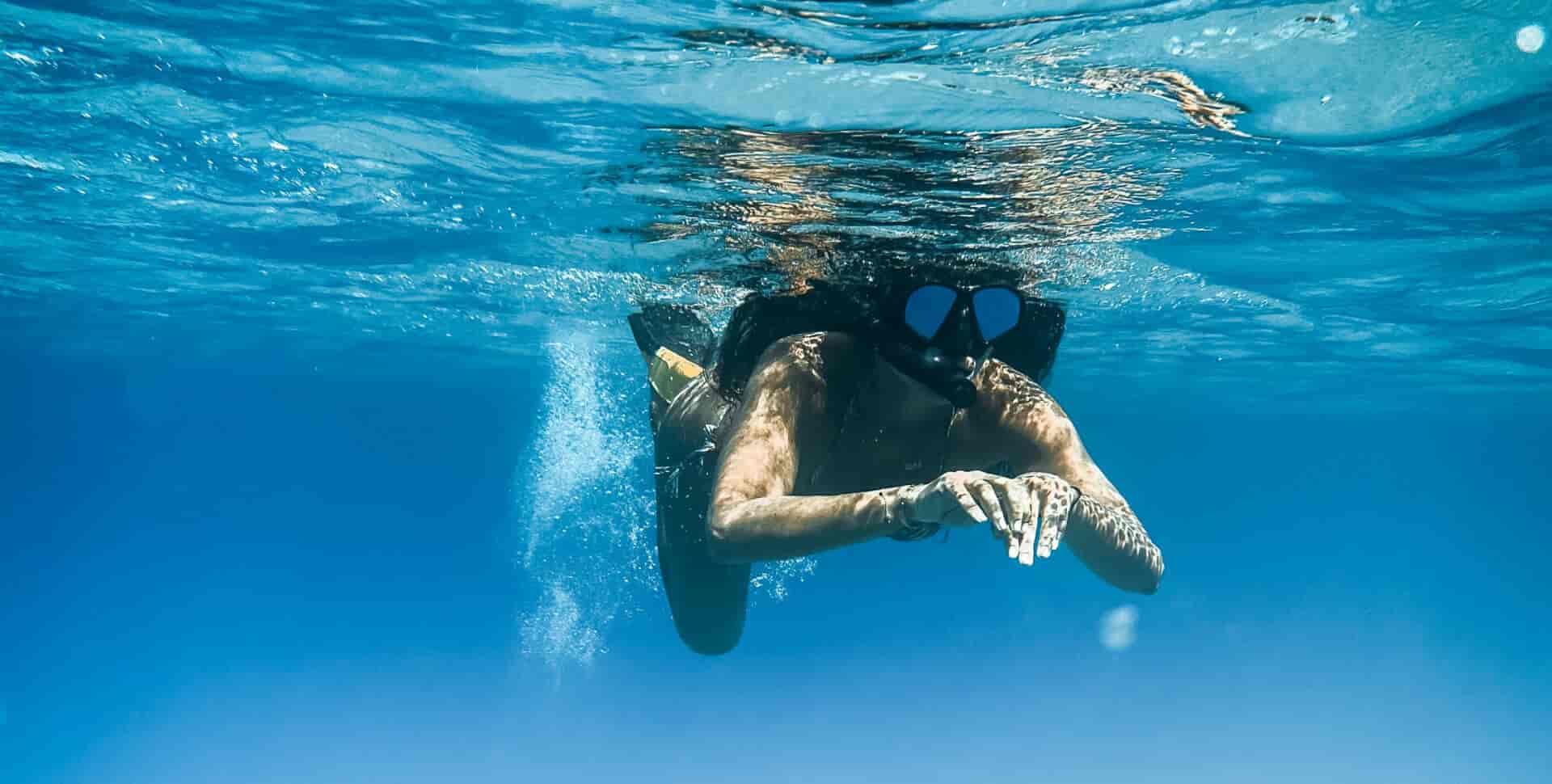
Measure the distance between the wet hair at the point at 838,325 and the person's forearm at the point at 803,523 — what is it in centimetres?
206

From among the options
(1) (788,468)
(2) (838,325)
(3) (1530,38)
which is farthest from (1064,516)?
(3) (1530,38)

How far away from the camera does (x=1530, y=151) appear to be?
33.0ft

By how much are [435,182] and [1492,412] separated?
148 ft

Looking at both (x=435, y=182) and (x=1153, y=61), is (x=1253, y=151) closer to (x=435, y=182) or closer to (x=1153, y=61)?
(x=1153, y=61)

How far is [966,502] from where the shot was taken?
3.57 m

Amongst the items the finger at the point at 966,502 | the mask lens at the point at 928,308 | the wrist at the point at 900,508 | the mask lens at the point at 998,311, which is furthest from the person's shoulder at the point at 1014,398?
the finger at the point at 966,502

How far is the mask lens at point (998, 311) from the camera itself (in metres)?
7.09

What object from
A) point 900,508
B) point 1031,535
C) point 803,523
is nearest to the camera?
point 1031,535

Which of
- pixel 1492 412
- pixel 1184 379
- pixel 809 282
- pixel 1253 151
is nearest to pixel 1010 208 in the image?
pixel 1253 151

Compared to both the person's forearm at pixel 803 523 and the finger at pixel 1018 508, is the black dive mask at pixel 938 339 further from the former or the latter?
the finger at pixel 1018 508

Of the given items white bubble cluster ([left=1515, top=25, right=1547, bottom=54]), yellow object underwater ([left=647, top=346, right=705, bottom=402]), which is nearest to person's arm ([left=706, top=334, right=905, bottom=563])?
yellow object underwater ([left=647, top=346, right=705, bottom=402])

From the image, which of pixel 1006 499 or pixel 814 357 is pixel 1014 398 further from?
pixel 1006 499

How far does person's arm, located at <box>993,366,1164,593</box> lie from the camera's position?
463cm

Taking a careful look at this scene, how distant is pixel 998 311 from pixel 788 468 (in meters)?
2.97
